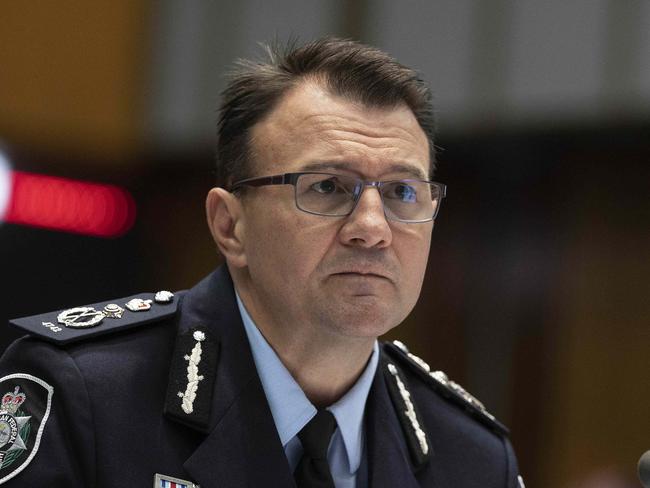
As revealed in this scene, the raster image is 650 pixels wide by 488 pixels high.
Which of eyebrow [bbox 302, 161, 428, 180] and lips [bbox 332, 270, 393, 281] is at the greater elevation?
eyebrow [bbox 302, 161, 428, 180]

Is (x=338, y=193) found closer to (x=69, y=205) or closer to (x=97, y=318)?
(x=97, y=318)

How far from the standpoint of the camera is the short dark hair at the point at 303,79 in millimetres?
2240

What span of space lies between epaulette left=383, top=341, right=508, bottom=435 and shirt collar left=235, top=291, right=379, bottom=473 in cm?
30

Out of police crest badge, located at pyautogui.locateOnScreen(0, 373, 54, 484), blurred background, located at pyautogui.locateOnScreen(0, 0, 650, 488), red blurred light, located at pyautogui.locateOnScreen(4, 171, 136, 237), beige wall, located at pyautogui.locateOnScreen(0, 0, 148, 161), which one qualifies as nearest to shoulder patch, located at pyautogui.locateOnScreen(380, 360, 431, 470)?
police crest badge, located at pyautogui.locateOnScreen(0, 373, 54, 484)

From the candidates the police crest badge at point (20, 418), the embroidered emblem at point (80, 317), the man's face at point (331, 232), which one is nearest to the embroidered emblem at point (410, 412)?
the man's face at point (331, 232)

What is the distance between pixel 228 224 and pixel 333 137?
33 cm

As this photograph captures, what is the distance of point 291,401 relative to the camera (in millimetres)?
2162

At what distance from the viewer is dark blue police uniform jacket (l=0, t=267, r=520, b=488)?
1.92 m

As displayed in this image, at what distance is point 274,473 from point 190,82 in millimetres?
4815

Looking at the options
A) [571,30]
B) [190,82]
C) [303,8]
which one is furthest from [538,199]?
[190,82]

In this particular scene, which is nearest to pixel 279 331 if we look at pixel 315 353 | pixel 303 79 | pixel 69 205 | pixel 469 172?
pixel 315 353

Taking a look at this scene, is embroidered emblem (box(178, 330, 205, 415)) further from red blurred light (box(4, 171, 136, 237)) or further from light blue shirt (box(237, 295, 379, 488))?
red blurred light (box(4, 171, 136, 237))

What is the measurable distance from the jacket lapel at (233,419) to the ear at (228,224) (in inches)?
3.2

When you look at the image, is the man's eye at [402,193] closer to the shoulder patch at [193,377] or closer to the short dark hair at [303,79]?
the short dark hair at [303,79]
